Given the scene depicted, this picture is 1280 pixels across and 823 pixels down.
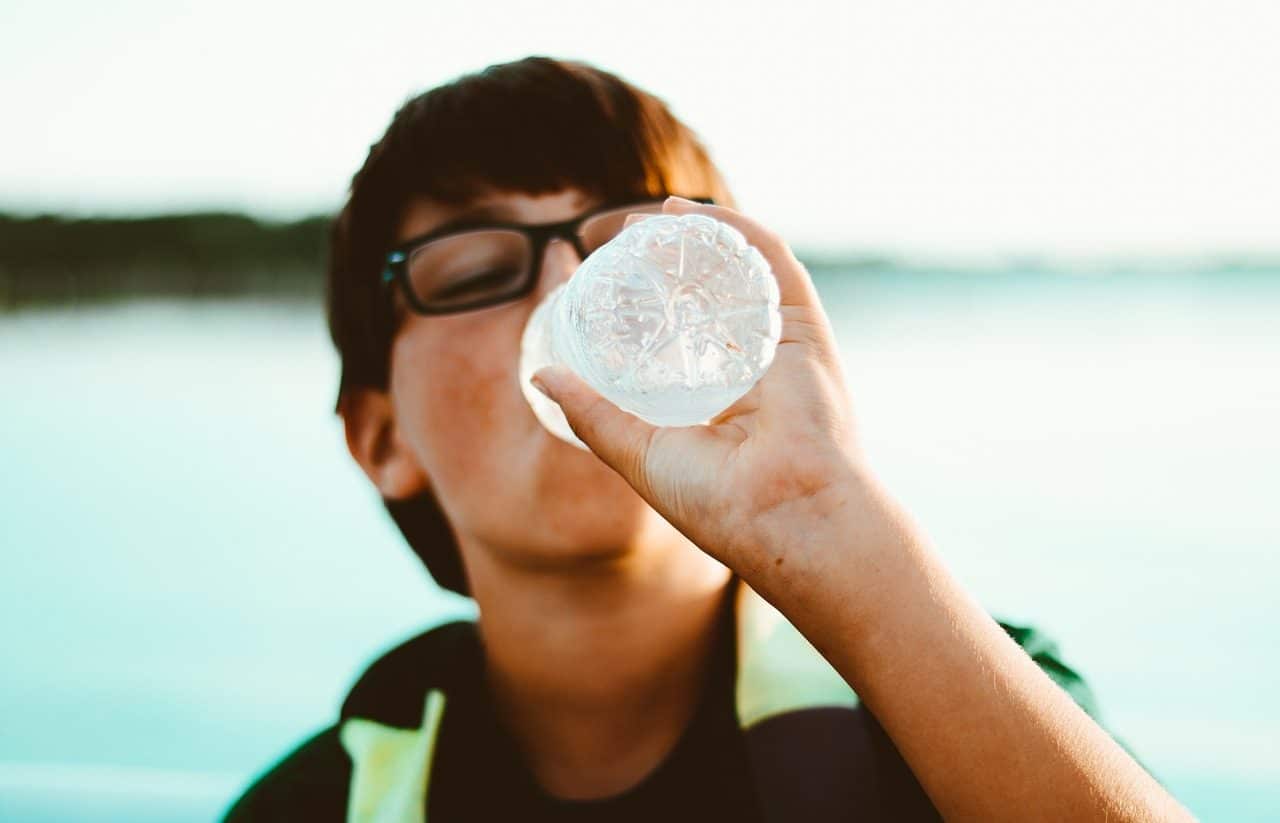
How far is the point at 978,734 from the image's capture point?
3.04ft

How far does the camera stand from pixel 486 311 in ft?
5.21

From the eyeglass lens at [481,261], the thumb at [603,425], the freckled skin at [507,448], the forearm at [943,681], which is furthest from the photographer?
the eyeglass lens at [481,261]

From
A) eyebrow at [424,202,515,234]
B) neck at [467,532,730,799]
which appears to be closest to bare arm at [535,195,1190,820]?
neck at [467,532,730,799]

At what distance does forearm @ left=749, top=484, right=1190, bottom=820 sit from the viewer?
3.01 feet

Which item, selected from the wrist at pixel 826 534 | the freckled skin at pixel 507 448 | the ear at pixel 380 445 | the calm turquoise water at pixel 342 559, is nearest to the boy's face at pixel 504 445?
the freckled skin at pixel 507 448

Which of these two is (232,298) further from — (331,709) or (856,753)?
(856,753)

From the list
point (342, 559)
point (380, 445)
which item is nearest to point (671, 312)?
point (380, 445)

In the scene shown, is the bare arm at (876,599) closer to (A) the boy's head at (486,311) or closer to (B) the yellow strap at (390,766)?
(A) the boy's head at (486,311)

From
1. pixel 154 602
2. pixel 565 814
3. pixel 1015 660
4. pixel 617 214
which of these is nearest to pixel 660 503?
pixel 1015 660

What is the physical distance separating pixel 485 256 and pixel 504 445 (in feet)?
1.01

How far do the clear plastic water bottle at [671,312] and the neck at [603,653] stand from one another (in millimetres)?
359

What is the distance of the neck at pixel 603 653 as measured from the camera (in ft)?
5.11

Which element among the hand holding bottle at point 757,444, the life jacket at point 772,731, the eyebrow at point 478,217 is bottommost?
the life jacket at point 772,731

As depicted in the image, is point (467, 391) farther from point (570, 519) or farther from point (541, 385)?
point (541, 385)
